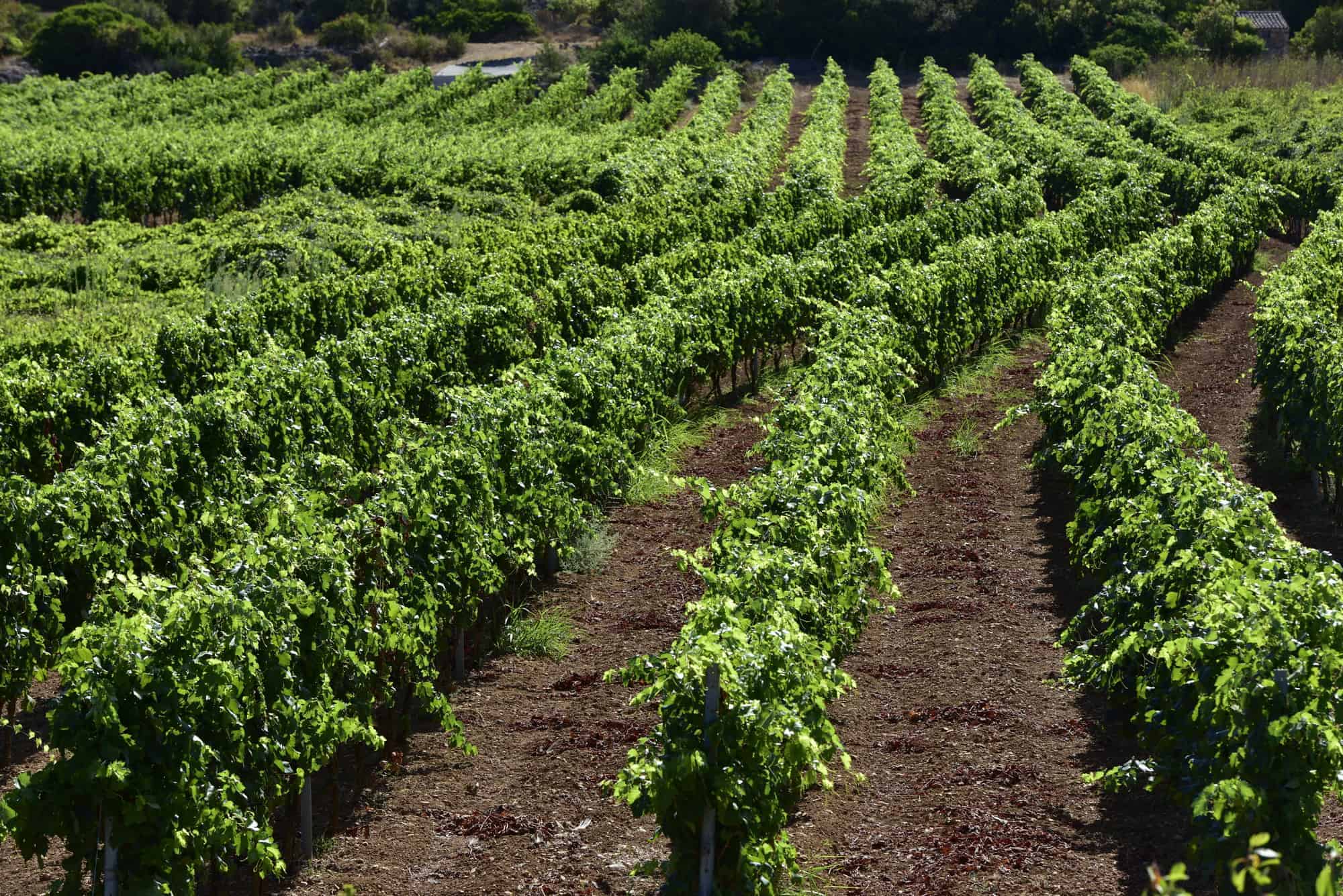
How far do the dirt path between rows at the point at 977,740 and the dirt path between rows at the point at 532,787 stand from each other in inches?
52.6

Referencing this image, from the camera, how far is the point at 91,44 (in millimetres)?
60719

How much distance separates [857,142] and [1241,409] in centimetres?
2616

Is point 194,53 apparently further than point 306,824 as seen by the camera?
Yes

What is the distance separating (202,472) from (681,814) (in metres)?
6.34

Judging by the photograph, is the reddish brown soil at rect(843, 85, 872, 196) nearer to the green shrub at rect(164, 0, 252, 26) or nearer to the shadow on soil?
the shadow on soil

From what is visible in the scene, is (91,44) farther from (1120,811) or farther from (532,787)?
(1120,811)

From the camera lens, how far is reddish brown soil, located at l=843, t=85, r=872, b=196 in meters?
35.0

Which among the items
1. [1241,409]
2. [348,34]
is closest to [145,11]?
[348,34]

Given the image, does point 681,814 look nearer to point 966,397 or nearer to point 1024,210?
point 966,397

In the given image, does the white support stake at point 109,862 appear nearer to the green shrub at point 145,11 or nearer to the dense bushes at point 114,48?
the dense bushes at point 114,48

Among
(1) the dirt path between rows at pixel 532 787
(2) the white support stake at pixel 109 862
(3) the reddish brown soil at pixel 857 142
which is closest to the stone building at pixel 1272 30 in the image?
(3) the reddish brown soil at pixel 857 142

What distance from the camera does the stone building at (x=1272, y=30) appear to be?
61.5 m

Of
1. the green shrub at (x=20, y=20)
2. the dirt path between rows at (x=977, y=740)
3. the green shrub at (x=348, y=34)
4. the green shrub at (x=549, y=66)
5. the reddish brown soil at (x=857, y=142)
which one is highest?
the green shrub at (x=20, y=20)

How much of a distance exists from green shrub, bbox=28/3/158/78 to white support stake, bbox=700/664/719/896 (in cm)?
6020
